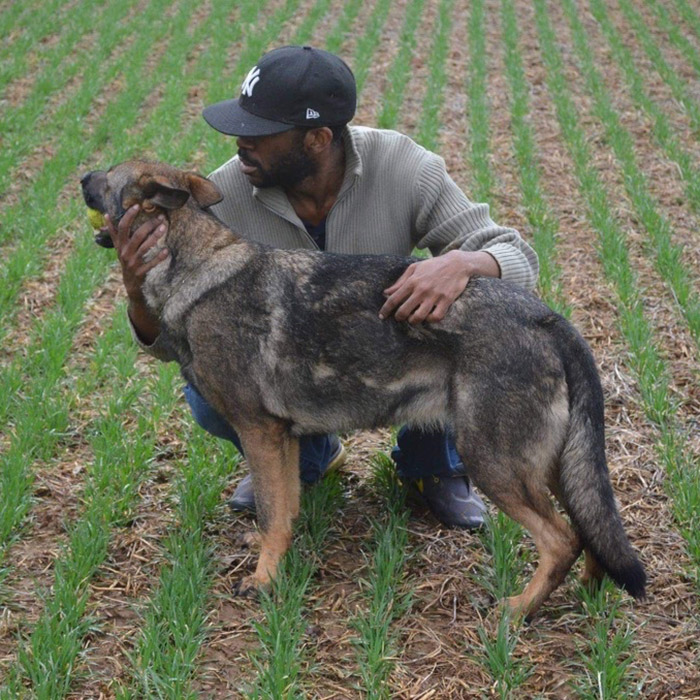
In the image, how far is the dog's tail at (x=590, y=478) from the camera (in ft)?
10.6

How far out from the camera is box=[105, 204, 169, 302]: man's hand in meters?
3.71

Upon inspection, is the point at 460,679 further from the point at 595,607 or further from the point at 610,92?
the point at 610,92

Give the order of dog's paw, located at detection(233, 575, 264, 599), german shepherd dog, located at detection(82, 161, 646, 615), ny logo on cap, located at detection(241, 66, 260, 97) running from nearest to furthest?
german shepherd dog, located at detection(82, 161, 646, 615) < dog's paw, located at detection(233, 575, 264, 599) < ny logo on cap, located at detection(241, 66, 260, 97)

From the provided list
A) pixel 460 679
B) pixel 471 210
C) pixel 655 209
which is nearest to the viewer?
pixel 460 679

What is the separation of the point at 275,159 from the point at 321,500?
1.49 meters

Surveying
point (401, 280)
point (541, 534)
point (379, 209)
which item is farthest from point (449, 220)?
point (541, 534)

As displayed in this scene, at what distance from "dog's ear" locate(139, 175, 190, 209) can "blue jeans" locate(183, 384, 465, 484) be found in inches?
33.2

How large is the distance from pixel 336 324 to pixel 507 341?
2.22 ft

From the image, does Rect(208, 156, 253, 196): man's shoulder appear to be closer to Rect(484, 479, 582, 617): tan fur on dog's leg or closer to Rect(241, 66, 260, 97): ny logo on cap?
Rect(241, 66, 260, 97): ny logo on cap

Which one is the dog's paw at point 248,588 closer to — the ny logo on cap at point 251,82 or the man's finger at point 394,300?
the man's finger at point 394,300

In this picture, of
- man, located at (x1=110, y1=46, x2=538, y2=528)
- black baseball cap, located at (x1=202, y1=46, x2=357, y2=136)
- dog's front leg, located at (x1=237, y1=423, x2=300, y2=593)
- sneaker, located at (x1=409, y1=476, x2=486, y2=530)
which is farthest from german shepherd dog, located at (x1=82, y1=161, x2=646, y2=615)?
sneaker, located at (x1=409, y1=476, x2=486, y2=530)

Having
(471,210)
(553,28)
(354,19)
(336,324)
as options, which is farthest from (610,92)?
(336,324)

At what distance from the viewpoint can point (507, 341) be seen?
3.35 m

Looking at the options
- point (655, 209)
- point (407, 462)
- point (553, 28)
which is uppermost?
point (407, 462)
